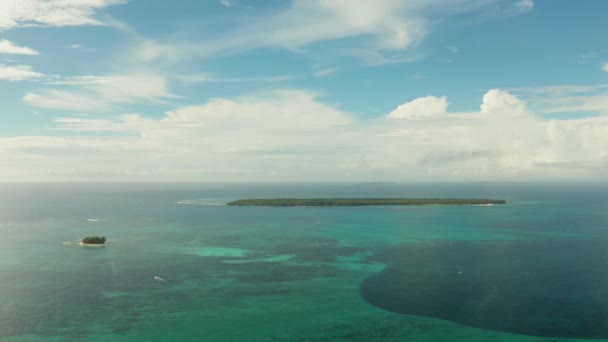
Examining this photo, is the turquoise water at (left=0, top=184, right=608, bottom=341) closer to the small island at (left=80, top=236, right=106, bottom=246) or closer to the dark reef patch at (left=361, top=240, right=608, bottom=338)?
the dark reef patch at (left=361, top=240, right=608, bottom=338)

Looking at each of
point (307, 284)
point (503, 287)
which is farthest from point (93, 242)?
point (503, 287)

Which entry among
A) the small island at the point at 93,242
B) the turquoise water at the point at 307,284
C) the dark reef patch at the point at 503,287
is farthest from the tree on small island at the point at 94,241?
the dark reef patch at the point at 503,287

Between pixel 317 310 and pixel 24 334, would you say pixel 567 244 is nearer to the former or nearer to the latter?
pixel 317 310

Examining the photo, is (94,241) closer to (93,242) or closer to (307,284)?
(93,242)

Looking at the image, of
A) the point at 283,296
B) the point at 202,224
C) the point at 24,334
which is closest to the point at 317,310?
the point at 283,296

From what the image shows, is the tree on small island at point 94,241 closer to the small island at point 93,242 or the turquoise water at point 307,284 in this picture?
the small island at point 93,242
